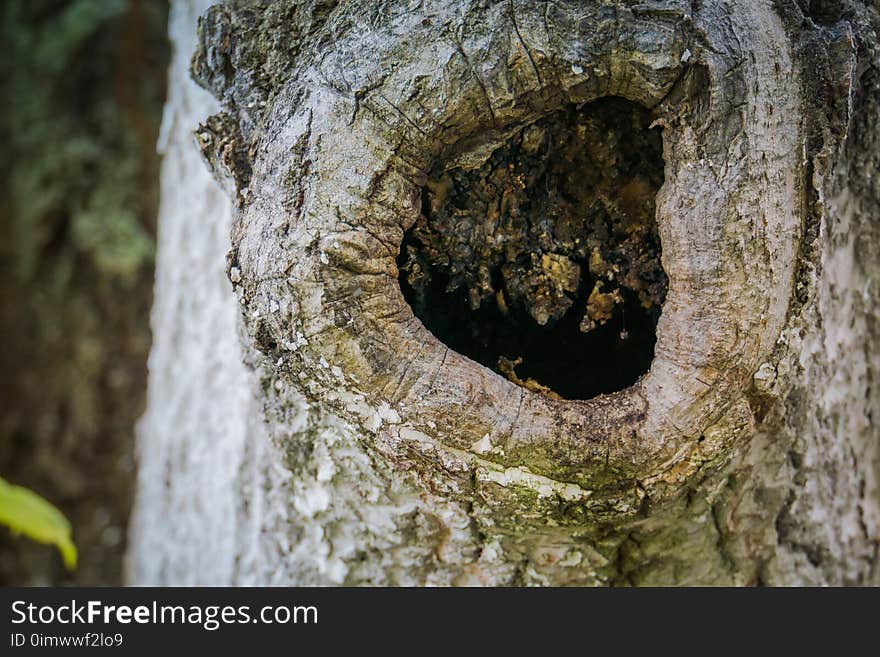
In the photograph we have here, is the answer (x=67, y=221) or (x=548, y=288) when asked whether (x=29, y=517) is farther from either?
(x=67, y=221)

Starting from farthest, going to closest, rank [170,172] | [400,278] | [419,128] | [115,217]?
[115,217]
[170,172]
[400,278]
[419,128]

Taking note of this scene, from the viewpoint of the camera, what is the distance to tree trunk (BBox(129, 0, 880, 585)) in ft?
2.36

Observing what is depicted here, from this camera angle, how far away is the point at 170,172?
1267 millimetres

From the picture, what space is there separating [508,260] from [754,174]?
0.28m

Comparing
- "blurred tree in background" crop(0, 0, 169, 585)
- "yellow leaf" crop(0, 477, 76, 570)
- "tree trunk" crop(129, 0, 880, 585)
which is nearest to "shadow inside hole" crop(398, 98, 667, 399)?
"tree trunk" crop(129, 0, 880, 585)

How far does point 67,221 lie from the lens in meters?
2.04

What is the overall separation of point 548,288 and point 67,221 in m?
1.65

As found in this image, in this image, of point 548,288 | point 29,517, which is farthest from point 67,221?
point 548,288

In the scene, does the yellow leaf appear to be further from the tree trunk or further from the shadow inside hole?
the shadow inside hole

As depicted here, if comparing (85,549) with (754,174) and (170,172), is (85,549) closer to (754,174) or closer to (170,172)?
(170,172)

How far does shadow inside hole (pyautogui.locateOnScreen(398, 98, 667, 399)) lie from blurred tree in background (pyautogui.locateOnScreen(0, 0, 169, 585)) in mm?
1481

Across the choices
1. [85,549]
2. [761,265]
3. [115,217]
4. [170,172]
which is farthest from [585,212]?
[85,549]

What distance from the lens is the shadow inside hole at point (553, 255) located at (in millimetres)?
834

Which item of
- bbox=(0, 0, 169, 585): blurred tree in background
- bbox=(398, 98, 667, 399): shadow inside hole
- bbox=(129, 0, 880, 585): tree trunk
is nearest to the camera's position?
bbox=(129, 0, 880, 585): tree trunk
